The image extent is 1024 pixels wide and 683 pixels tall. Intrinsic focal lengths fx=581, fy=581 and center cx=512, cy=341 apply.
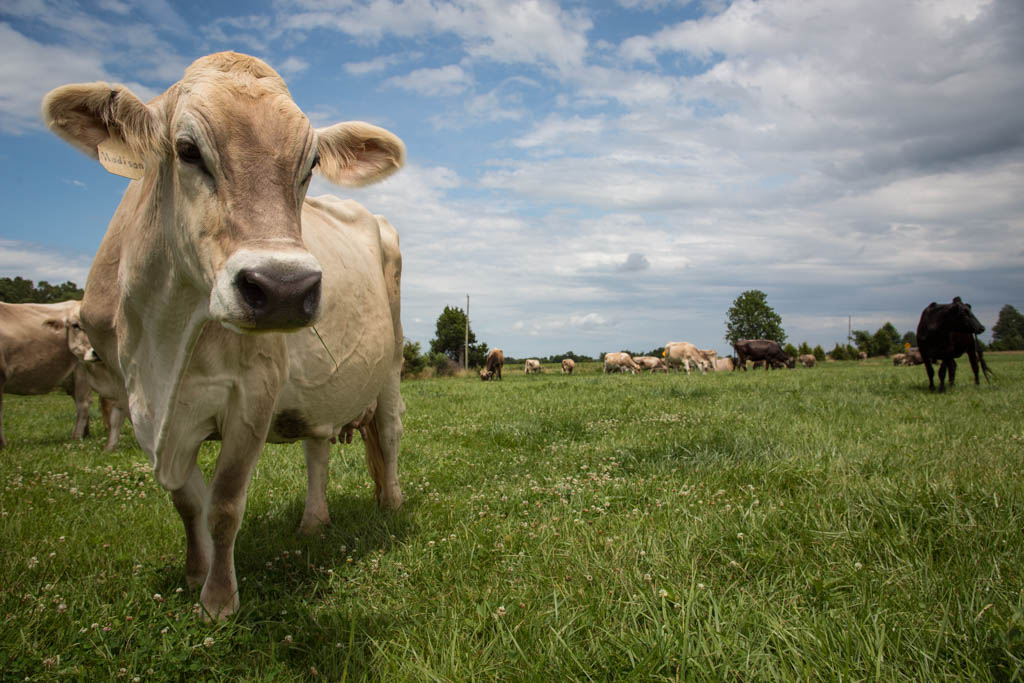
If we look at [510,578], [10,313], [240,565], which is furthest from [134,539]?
[10,313]

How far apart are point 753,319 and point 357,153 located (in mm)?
95672

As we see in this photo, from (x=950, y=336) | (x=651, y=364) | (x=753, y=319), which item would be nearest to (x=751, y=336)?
(x=753, y=319)

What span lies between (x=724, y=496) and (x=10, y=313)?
44.2ft

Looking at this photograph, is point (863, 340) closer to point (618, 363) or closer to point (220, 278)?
point (618, 363)

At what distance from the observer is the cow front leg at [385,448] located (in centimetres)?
487

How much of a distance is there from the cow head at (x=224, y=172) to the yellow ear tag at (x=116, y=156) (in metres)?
0.01

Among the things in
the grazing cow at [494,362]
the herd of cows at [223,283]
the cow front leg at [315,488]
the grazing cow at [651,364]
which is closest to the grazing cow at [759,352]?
the grazing cow at [651,364]

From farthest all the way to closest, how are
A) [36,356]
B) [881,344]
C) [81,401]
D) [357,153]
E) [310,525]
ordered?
[881,344]
[36,356]
[81,401]
[310,525]
[357,153]

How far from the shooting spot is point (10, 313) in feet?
37.2

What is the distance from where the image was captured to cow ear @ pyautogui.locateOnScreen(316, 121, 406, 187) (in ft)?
9.93

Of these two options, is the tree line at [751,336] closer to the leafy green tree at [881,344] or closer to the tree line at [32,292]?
the leafy green tree at [881,344]

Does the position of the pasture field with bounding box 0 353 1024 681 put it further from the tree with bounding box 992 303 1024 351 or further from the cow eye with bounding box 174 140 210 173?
the tree with bounding box 992 303 1024 351

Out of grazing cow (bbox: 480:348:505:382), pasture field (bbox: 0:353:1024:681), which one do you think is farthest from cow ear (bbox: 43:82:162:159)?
grazing cow (bbox: 480:348:505:382)

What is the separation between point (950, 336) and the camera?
13.0 metres
